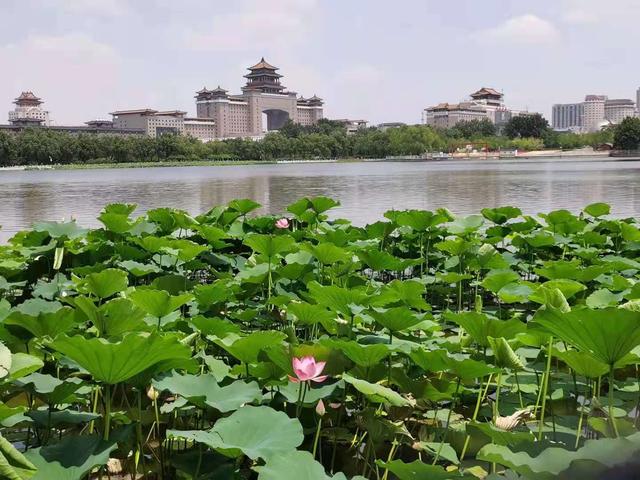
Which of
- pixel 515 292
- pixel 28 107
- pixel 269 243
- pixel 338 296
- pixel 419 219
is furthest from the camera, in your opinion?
pixel 28 107

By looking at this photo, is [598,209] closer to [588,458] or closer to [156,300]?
[156,300]

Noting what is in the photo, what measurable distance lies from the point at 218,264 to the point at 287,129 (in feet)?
207

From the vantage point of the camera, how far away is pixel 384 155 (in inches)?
2152

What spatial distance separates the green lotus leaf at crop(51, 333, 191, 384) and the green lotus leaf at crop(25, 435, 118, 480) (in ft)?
0.30

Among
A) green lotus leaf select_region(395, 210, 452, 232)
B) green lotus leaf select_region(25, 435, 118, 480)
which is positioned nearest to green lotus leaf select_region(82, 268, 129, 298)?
green lotus leaf select_region(25, 435, 118, 480)

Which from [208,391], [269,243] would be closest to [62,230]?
[269,243]

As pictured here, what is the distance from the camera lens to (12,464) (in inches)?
31.4

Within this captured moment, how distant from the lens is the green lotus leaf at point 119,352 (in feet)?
3.06

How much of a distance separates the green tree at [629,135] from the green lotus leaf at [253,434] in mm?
46806

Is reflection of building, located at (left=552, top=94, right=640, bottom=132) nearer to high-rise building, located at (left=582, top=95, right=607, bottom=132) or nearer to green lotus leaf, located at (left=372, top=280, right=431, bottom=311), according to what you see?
high-rise building, located at (left=582, top=95, right=607, bottom=132)

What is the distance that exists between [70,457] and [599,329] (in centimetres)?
72

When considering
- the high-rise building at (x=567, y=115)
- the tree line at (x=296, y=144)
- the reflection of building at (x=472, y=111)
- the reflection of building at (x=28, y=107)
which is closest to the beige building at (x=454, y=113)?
the reflection of building at (x=472, y=111)

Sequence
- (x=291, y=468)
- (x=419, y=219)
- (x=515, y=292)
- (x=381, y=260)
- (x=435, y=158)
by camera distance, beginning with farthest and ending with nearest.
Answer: (x=435, y=158) < (x=419, y=219) < (x=381, y=260) < (x=515, y=292) < (x=291, y=468)

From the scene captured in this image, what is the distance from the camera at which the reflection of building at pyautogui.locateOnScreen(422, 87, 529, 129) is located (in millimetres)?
83562
